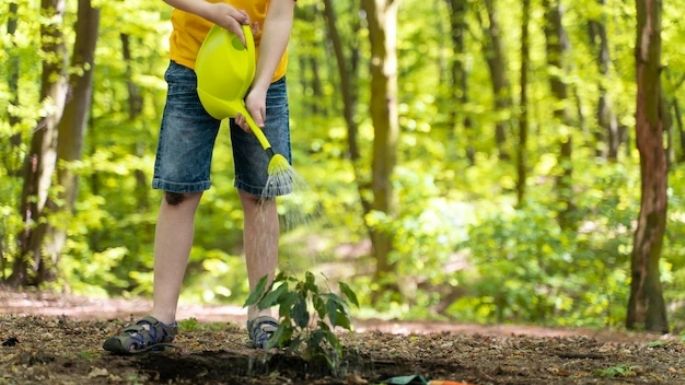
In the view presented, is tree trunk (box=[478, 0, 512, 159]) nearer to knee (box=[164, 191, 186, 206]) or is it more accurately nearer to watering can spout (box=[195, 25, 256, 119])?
knee (box=[164, 191, 186, 206])

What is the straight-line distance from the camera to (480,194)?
650 inches

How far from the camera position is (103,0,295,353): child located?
3.42m

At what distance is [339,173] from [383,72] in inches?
167

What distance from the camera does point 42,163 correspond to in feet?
27.7

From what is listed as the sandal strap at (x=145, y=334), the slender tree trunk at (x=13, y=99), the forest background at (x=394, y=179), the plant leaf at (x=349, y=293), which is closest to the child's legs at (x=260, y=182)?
the forest background at (x=394, y=179)

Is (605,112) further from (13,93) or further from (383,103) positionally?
(13,93)

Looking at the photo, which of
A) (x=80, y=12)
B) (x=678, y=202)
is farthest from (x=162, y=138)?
(x=678, y=202)

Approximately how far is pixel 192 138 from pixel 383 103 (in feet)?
28.9

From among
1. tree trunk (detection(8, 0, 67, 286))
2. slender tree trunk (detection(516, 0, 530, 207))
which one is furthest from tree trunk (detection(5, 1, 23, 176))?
slender tree trunk (detection(516, 0, 530, 207))

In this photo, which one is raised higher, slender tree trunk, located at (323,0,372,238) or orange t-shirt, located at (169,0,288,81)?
slender tree trunk, located at (323,0,372,238)

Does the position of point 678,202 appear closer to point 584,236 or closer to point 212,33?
point 584,236

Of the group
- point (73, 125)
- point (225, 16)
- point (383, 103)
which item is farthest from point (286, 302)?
point (383, 103)

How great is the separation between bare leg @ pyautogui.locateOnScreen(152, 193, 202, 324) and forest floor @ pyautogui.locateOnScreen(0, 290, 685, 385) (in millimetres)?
183

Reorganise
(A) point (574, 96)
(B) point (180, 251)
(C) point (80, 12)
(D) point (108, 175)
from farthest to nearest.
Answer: (A) point (574, 96), (D) point (108, 175), (C) point (80, 12), (B) point (180, 251)
